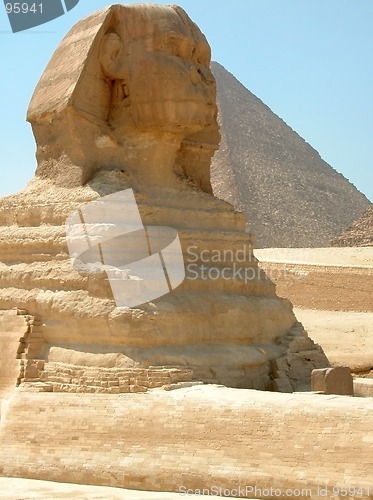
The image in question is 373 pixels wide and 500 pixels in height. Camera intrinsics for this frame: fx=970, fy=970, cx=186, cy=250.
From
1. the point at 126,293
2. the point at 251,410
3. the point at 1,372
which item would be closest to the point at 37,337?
the point at 1,372

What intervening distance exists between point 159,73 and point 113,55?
2.23 feet

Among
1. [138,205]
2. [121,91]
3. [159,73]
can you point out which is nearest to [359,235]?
[121,91]

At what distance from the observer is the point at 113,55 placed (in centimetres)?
1112

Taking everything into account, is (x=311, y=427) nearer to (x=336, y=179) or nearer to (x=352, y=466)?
(x=352, y=466)

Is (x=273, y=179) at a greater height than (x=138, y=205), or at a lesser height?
greater

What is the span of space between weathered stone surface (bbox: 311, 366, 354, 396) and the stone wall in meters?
1.33

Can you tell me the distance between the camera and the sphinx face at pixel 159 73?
1083 cm

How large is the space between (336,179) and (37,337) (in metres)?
66.3

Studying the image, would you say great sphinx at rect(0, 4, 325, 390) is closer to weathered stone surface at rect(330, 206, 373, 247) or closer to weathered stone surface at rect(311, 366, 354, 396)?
weathered stone surface at rect(311, 366, 354, 396)

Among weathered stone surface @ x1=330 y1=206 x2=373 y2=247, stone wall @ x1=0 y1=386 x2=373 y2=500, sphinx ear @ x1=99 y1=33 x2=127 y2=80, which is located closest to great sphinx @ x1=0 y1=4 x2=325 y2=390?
sphinx ear @ x1=99 y1=33 x2=127 y2=80

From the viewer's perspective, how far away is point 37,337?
33.3 ft

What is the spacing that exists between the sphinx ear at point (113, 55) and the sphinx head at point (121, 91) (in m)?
0.01

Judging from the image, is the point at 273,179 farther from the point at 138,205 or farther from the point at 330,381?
the point at 330,381

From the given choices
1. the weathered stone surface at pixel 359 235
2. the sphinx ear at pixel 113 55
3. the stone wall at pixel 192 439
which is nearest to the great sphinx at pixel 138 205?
the sphinx ear at pixel 113 55
